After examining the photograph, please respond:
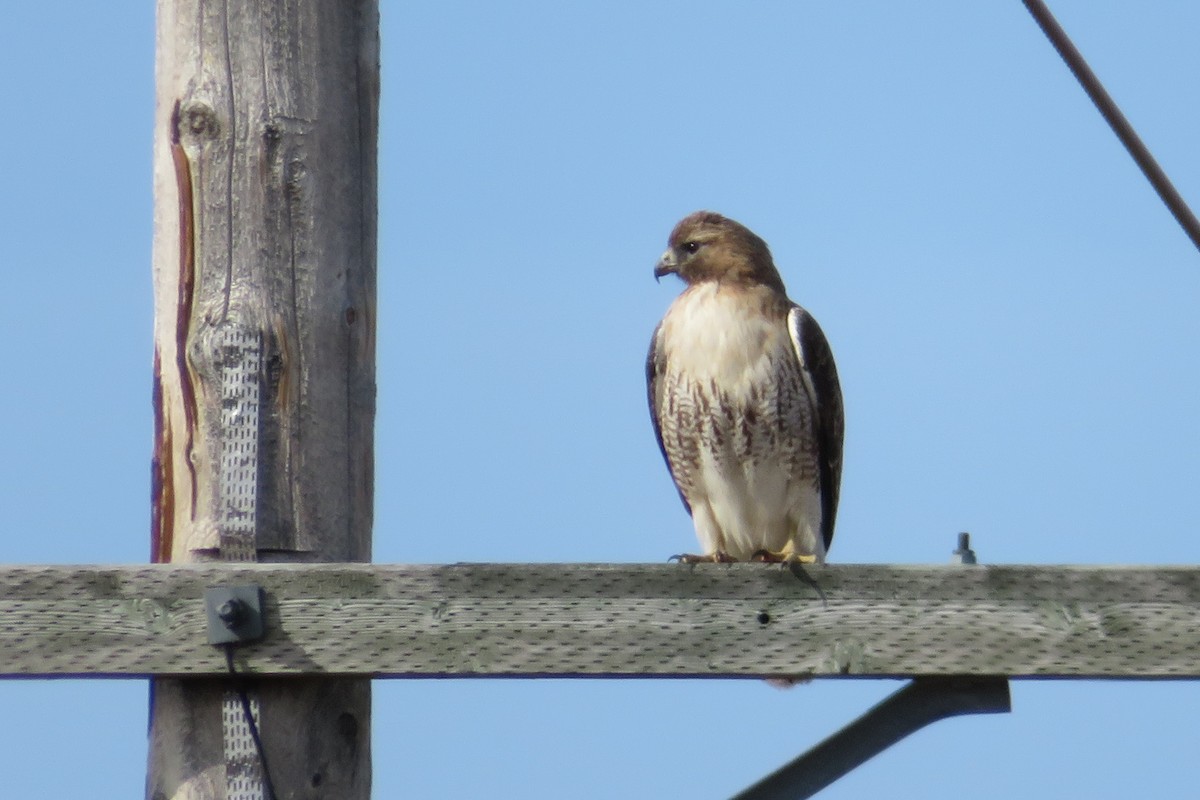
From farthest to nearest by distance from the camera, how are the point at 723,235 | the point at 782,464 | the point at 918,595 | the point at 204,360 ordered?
1. the point at 723,235
2. the point at 782,464
3. the point at 204,360
4. the point at 918,595

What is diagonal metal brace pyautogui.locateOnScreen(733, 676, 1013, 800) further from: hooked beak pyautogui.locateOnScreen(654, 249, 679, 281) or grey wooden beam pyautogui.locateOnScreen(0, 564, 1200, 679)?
hooked beak pyautogui.locateOnScreen(654, 249, 679, 281)

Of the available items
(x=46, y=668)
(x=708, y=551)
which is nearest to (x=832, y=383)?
(x=708, y=551)

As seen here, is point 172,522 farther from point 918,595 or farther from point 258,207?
point 918,595

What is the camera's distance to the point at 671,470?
5.63 meters

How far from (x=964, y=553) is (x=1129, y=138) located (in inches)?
43.4

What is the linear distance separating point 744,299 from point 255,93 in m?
2.49

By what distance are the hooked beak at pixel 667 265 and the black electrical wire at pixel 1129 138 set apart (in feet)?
7.95

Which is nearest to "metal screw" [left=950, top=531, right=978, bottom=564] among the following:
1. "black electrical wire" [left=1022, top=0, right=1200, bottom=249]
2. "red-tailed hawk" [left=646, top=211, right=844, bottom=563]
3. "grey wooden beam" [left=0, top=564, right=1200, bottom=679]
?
"grey wooden beam" [left=0, top=564, right=1200, bottom=679]

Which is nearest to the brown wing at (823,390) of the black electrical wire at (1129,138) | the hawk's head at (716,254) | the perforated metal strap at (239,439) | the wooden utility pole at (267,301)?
the hawk's head at (716,254)

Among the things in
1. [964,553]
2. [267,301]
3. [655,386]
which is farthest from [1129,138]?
[655,386]

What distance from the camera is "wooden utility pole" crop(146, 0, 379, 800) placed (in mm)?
3188

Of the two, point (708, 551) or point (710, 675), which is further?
point (708, 551)

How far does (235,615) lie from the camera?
2891 millimetres

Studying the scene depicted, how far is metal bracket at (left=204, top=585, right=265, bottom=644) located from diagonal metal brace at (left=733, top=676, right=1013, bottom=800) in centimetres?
86
